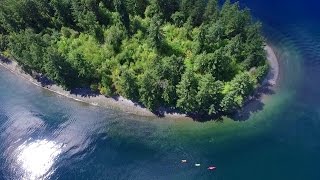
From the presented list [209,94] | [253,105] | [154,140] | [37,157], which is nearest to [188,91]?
[209,94]

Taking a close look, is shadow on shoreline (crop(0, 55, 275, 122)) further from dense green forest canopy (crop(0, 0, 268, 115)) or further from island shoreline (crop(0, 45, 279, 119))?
dense green forest canopy (crop(0, 0, 268, 115))

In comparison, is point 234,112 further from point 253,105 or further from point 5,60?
point 5,60

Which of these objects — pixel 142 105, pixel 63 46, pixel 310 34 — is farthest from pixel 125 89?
pixel 310 34

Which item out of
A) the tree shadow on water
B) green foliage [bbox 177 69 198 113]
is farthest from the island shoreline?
green foliage [bbox 177 69 198 113]

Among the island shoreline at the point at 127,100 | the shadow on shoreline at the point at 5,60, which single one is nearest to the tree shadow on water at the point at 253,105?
the island shoreline at the point at 127,100

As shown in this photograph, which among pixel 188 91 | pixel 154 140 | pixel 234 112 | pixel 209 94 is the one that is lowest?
pixel 154 140

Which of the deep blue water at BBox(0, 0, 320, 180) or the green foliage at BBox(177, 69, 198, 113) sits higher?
the green foliage at BBox(177, 69, 198, 113)

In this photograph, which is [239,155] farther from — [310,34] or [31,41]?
[31,41]
